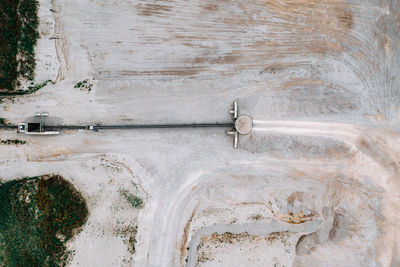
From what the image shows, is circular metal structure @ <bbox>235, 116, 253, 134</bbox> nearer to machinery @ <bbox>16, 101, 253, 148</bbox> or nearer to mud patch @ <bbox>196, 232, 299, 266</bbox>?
machinery @ <bbox>16, 101, 253, 148</bbox>

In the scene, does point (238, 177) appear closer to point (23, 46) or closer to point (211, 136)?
point (211, 136)

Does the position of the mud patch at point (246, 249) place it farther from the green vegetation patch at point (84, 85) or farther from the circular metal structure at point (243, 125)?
the green vegetation patch at point (84, 85)

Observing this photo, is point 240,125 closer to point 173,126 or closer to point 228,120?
point 228,120

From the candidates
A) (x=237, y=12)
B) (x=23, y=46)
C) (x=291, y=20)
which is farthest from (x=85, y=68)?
(x=291, y=20)

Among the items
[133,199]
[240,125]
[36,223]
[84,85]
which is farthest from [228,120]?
[36,223]

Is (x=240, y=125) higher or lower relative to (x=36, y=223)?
higher

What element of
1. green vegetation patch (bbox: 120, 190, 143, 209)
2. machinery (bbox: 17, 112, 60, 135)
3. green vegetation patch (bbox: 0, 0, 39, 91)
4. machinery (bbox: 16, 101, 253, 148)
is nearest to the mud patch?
green vegetation patch (bbox: 120, 190, 143, 209)

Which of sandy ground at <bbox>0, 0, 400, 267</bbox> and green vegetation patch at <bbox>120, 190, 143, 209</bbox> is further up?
sandy ground at <bbox>0, 0, 400, 267</bbox>
